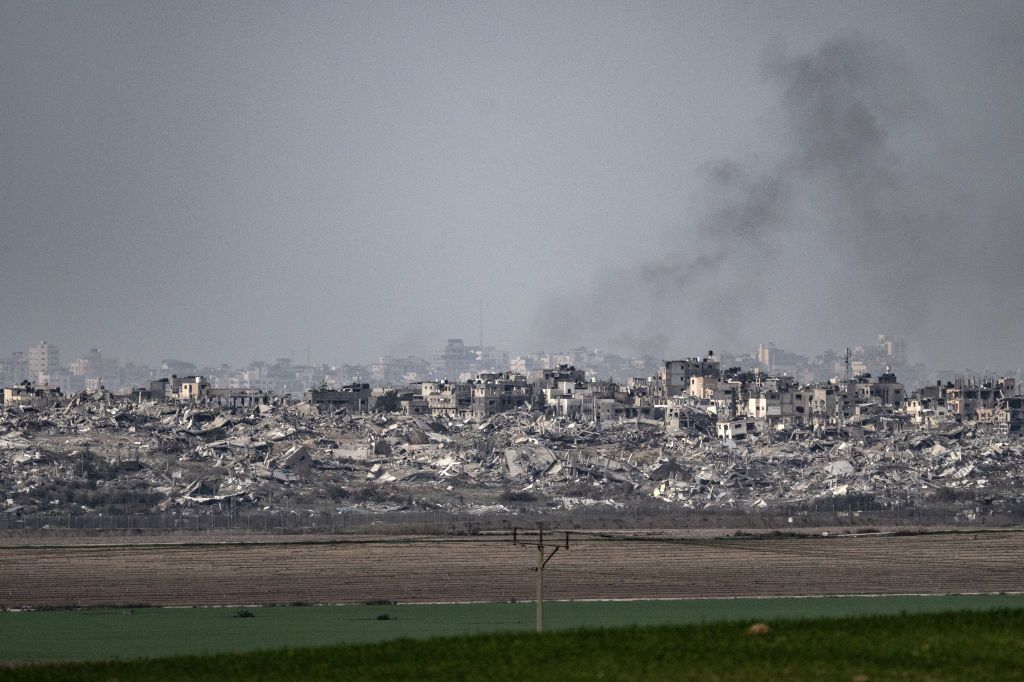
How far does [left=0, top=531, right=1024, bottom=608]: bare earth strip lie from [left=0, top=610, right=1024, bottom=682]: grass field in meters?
24.0

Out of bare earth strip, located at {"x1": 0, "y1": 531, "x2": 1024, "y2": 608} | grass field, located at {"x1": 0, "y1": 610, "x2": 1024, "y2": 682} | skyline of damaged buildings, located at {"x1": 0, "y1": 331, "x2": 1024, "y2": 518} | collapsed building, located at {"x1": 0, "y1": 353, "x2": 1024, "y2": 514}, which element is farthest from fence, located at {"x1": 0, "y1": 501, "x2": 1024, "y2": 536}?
grass field, located at {"x1": 0, "y1": 610, "x2": 1024, "y2": 682}

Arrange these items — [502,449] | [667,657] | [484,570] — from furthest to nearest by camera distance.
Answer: [502,449] → [484,570] → [667,657]

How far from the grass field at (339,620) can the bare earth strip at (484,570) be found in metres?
2.98

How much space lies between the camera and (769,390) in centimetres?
18562

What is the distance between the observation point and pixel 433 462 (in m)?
136

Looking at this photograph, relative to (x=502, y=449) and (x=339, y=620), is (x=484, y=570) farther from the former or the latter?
(x=502, y=449)

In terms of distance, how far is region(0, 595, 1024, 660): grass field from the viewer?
43062 mm

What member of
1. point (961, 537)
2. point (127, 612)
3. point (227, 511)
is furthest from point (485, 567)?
point (227, 511)

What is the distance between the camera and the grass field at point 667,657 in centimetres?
2895

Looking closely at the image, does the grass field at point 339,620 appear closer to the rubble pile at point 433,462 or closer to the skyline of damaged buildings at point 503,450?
the skyline of damaged buildings at point 503,450

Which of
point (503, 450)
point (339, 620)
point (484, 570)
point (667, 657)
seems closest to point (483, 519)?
point (484, 570)

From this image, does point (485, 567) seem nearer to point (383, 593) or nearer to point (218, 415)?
point (383, 593)

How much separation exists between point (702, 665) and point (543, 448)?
372 feet

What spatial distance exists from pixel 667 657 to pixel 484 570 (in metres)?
36.5
